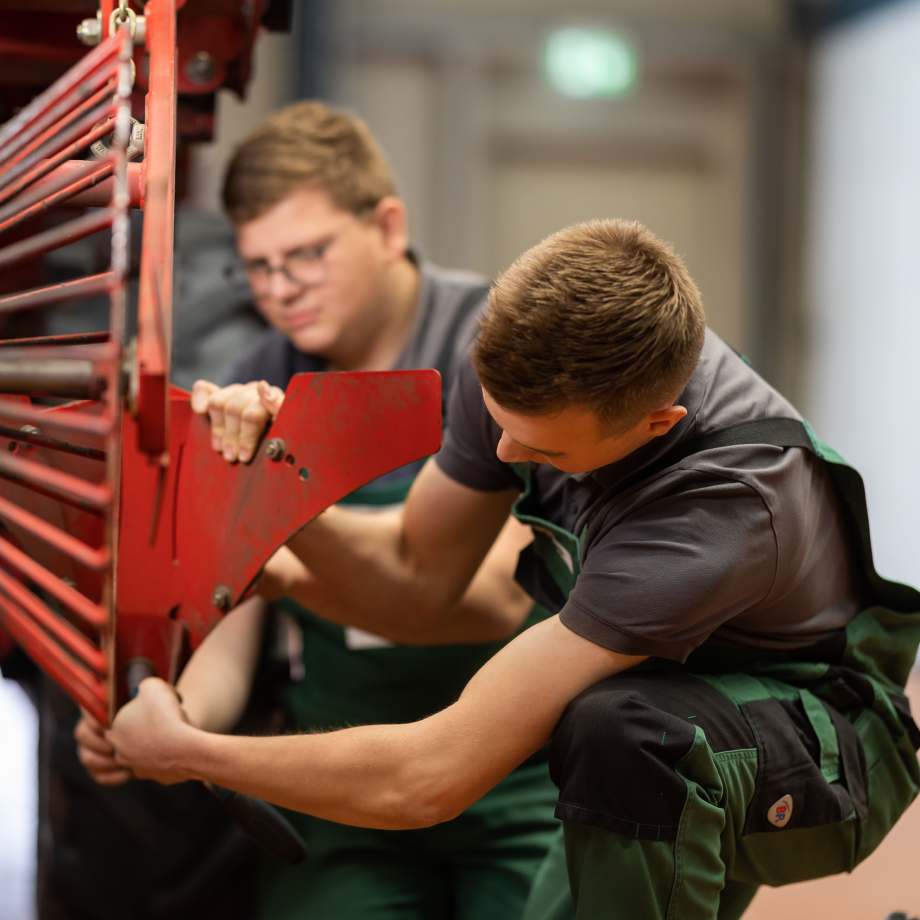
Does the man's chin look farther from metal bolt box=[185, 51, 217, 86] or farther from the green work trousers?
the green work trousers

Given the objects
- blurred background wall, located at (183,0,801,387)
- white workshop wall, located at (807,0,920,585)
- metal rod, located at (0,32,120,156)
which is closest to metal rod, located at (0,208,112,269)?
metal rod, located at (0,32,120,156)

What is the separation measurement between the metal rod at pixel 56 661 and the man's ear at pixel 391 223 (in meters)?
0.84

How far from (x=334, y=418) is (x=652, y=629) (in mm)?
352

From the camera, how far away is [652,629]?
0.84 metres

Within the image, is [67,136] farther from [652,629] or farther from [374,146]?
[374,146]

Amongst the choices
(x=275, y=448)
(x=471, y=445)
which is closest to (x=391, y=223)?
(x=471, y=445)

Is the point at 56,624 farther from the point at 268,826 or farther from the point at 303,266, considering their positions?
the point at 303,266

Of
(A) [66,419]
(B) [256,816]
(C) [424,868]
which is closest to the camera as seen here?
(A) [66,419]

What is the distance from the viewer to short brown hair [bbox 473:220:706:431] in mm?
788

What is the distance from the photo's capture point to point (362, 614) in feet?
4.12

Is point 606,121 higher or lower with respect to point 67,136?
higher

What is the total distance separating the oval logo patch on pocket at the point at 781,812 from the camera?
914mm

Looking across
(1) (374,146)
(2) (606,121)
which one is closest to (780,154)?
(2) (606,121)

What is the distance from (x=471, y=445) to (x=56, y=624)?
1.53 feet
